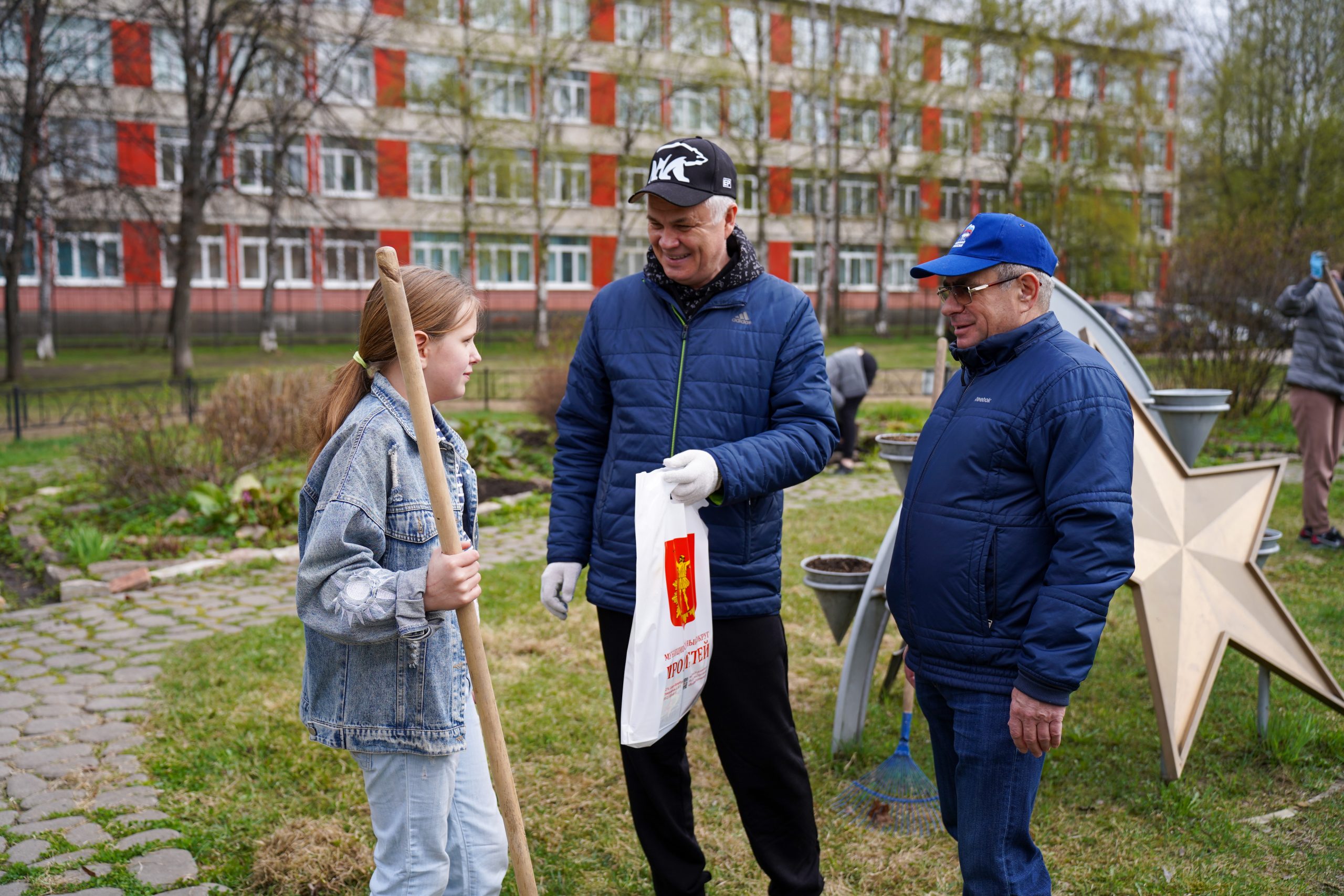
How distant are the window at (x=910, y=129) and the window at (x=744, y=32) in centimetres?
568

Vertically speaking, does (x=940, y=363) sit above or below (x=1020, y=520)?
above

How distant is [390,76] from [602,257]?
952 cm

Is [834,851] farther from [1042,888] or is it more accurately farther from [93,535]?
[93,535]

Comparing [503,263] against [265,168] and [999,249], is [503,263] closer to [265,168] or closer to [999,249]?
[265,168]

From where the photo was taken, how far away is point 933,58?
121 feet

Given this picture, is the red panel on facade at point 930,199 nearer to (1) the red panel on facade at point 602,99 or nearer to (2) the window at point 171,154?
(1) the red panel on facade at point 602,99

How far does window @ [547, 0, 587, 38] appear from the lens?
34.9 meters

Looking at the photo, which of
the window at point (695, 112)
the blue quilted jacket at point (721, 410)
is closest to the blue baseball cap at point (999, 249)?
the blue quilted jacket at point (721, 410)

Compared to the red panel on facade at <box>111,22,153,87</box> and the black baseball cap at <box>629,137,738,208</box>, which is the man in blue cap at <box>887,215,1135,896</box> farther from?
the red panel on facade at <box>111,22,153,87</box>

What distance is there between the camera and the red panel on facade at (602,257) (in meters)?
37.8

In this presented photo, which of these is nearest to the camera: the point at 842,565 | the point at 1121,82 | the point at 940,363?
the point at 940,363

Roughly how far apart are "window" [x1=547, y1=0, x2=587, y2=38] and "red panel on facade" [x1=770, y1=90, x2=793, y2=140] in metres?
7.37

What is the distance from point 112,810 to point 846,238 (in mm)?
39881

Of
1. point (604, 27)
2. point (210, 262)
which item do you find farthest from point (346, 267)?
point (604, 27)
